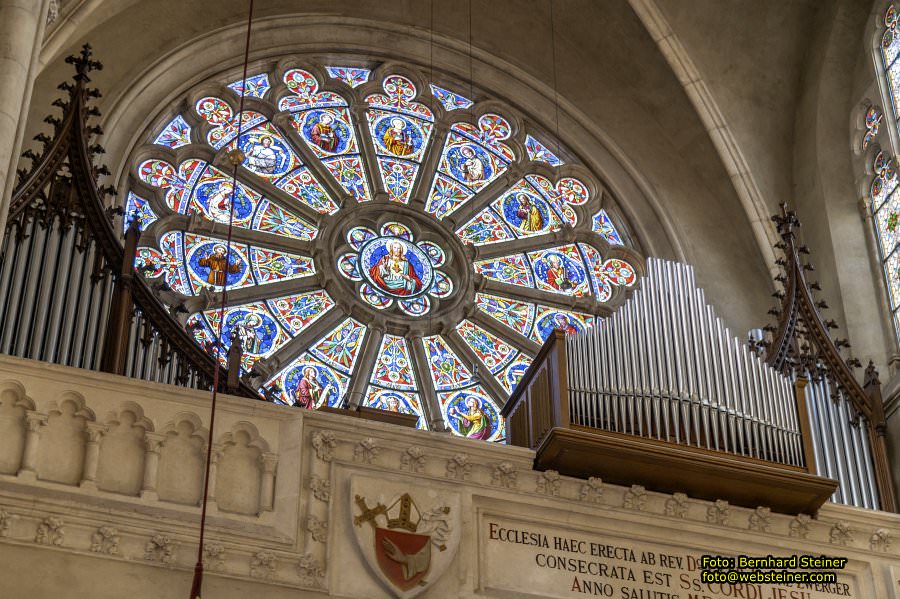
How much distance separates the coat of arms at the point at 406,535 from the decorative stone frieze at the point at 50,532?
1.82 metres

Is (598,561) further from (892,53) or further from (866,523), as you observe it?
(892,53)

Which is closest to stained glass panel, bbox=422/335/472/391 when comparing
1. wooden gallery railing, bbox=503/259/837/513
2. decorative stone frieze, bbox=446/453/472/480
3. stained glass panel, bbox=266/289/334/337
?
stained glass panel, bbox=266/289/334/337

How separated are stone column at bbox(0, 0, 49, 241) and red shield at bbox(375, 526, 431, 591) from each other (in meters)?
2.98

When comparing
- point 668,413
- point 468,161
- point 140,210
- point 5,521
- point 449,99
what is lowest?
point 5,521

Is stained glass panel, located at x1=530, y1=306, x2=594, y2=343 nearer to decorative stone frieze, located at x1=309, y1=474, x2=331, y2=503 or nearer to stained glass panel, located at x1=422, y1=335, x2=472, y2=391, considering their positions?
stained glass panel, located at x1=422, y1=335, x2=472, y2=391

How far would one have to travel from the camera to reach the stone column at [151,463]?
920cm

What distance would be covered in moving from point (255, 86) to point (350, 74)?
1.05 m

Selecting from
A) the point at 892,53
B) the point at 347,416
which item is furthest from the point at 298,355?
the point at 892,53

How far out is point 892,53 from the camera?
46.2 ft

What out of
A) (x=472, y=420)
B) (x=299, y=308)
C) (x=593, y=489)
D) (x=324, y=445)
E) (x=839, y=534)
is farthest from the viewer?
(x=299, y=308)

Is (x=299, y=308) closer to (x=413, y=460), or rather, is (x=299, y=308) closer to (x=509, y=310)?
(x=509, y=310)

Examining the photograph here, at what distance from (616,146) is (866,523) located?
5.62 metres

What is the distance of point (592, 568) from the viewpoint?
1004 cm

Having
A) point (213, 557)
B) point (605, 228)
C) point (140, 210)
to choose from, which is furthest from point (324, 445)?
point (605, 228)
